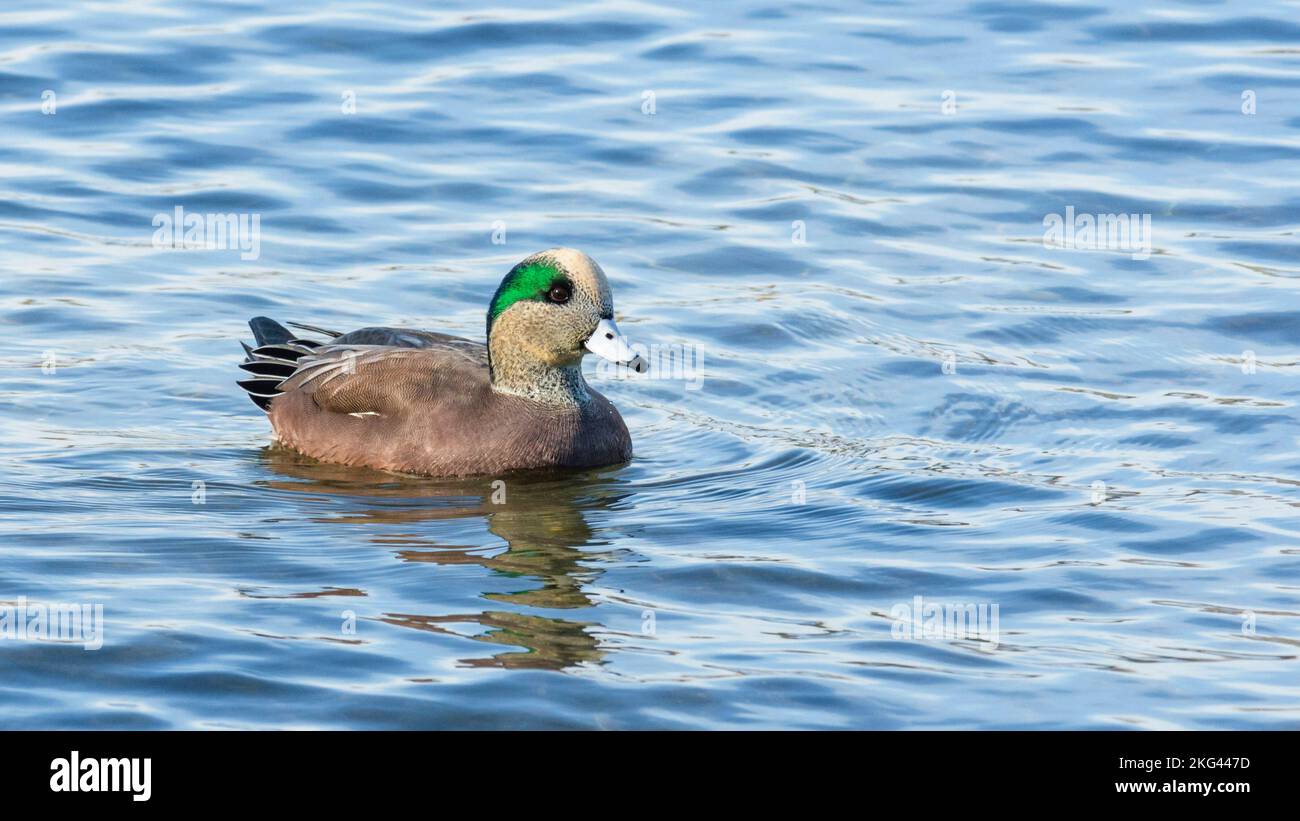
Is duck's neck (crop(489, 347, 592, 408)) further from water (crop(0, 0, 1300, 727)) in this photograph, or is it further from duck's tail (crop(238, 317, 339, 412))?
duck's tail (crop(238, 317, 339, 412))

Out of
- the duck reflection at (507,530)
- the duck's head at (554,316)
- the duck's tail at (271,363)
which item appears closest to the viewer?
the duck reflection at (507,530)

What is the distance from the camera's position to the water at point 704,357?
7035 mm

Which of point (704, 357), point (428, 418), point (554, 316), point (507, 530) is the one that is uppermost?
point (554, 316)

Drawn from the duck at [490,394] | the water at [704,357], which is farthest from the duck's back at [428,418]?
the water at [704,357]

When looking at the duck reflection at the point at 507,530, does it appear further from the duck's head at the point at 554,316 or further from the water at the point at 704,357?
the duck's head at the point at 554,316

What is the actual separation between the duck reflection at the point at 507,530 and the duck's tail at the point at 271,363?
1.27ft

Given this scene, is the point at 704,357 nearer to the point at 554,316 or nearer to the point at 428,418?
the point at 554,316

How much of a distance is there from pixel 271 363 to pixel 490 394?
4.40 ft

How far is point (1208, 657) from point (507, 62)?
10.7 meters

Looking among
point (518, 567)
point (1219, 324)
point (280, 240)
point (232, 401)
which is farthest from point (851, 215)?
point (518, 567)

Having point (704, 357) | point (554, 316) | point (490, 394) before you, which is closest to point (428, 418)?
point (490, 394)

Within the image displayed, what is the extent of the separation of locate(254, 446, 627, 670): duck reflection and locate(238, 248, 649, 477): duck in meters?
0.11

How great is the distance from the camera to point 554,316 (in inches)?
382

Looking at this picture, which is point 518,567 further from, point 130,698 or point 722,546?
point 130,698
